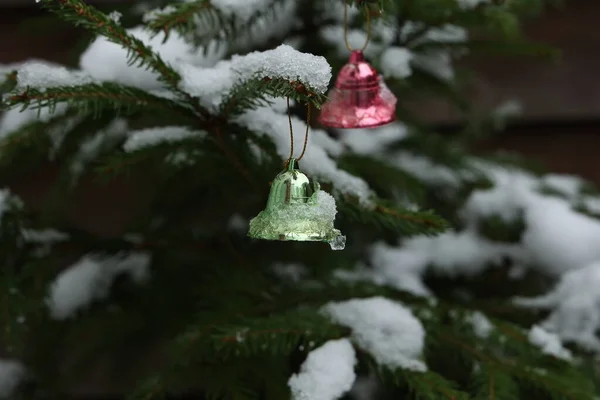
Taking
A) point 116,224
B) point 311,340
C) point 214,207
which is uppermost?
point 311,340

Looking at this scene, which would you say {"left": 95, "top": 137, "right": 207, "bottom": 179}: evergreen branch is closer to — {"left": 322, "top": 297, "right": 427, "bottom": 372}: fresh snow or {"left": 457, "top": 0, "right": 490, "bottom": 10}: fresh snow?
{"left": 322, "top": 297, "right": 427, "bottom": 372}: fresh snow

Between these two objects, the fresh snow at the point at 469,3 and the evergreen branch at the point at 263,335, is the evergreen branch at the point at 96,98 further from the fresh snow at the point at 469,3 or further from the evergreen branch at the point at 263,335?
the fresh snow at the point at 469,3

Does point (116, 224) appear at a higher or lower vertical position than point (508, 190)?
lower

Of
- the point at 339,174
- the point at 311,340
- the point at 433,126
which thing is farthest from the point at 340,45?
the point at 433,126

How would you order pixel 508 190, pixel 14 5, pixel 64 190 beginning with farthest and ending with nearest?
1. pixel 14 5
2. pixel 508 190
3. pixel 64 190

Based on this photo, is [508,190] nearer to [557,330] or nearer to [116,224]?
[557,330]

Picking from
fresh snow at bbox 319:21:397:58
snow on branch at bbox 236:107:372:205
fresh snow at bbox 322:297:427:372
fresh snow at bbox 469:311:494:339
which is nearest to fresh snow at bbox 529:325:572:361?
fresh snow at bbox 469:311:494:339
